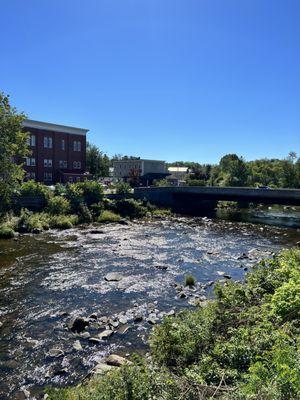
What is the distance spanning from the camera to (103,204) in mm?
53312

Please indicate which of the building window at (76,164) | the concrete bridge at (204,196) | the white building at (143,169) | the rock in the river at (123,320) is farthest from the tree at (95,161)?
the rock in the river at (123,320)

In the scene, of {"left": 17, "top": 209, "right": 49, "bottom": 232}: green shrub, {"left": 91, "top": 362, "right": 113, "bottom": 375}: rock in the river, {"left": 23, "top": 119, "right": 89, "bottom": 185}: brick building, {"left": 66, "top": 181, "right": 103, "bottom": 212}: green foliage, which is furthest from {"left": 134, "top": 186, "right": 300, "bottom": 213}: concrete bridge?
{"left": 91, "top": 362, "right": 113, "bottom": 375}: rock in the river

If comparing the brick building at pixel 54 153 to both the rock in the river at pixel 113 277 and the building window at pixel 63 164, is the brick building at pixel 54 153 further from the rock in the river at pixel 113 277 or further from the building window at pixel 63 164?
the rock in the river at pixel 113 277

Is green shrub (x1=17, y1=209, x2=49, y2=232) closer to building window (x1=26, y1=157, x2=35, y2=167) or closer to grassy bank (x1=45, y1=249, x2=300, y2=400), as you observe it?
building window (x1=26, y1=157, x2=35, y2=167)

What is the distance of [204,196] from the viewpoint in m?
70.6

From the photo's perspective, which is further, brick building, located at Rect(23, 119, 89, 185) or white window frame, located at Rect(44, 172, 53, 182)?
white window frame, located at Rect(44, 172, 53, 182)

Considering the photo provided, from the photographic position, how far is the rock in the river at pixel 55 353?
39.6 ft

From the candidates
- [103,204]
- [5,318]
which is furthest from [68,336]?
[103,204]

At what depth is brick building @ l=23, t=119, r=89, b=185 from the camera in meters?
68.4

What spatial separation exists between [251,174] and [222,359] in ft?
386

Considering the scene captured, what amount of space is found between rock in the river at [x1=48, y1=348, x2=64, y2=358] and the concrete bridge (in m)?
A: 49.2

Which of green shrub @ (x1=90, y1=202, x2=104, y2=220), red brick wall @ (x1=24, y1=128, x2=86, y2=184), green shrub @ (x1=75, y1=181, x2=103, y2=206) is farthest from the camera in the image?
red brick wall @ (x1=24, y1=128, x2=86, y2=184)

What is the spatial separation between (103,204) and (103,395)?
Result: 46359 millimetres

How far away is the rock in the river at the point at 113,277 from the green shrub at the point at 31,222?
19.1m
